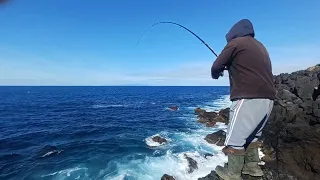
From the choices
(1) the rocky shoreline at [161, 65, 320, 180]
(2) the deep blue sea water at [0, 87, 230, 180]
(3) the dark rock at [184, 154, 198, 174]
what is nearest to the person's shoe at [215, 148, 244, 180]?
(1) the rocky shoreline at [161, 65, 320, 180]

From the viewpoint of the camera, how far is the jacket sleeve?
12.0 ft

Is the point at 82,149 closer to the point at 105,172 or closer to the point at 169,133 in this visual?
the point at 105,172

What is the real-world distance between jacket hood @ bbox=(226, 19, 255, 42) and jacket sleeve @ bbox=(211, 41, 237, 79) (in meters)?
0.24

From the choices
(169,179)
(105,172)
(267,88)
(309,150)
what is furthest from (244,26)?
(105,172)

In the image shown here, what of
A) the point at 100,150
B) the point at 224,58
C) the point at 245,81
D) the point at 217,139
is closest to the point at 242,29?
the point at 224,58

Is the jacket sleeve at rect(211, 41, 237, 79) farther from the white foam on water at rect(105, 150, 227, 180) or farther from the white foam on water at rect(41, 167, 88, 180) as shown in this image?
the white foam on water at rect(41, 167, 88, 180)

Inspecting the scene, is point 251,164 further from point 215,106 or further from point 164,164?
point 215,106

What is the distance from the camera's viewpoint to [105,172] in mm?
18797

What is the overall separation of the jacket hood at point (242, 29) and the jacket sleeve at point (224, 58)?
24 centimetres

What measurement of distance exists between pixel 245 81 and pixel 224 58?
48cm

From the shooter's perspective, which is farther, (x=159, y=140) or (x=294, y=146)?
(x=159, y=140)

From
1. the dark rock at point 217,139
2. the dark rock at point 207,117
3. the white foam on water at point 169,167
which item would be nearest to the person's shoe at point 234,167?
the white foam on water at point 169,167

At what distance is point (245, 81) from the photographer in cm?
367

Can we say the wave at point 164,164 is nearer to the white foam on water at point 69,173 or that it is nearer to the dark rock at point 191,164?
the white foam on water at point 69,173
